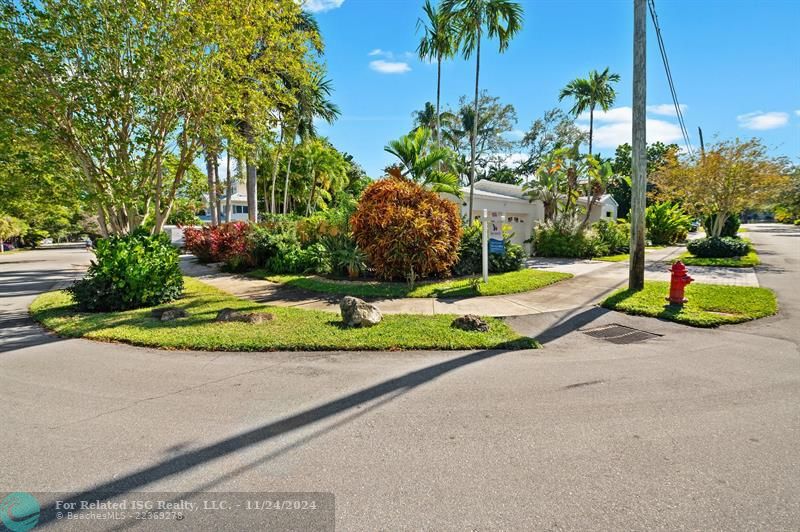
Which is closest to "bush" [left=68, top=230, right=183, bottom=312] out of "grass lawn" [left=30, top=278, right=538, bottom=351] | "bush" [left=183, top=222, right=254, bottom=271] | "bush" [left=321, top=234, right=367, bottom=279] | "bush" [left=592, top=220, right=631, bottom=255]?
"grass lawn" [left=30, top=278, right=538, bottom=351]

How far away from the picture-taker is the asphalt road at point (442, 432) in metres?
2.52

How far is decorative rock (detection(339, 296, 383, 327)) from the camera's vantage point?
672cm

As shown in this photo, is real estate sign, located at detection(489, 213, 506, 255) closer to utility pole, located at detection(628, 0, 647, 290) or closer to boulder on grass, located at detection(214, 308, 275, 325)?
utility pole, located at detection(628, 0, 647, 290)

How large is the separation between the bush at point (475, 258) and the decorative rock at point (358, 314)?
5034 mm

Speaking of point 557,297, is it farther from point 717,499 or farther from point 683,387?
point 717,499

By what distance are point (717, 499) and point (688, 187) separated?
16730 mm

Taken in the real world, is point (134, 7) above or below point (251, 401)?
above

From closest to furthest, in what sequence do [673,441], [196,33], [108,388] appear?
[673,441] < [108,388] < [196,33]

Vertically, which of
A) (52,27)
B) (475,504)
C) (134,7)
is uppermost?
(134,7)

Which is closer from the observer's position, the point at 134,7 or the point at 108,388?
the point at 108,388

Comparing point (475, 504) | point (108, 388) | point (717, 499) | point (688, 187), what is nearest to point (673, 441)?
point (717, 499)

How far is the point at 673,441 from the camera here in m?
3.18

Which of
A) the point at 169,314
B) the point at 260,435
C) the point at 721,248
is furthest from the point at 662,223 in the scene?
the point at 260,435

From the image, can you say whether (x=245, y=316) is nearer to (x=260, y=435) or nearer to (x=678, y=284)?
(x=260, y=435)
